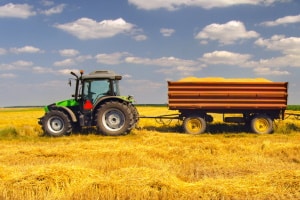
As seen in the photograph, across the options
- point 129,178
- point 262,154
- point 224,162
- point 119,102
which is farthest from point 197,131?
point 129,178

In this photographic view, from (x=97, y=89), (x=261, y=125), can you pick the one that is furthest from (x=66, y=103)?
(x=261, y=125)

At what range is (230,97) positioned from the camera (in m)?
14.6

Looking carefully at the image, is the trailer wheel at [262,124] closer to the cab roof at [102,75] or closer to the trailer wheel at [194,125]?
the trailer wheel at [194,125]

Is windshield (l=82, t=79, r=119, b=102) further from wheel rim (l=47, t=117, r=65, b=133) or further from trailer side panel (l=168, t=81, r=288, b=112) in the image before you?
trailer side panel (l=168, t=81, r=288, b=112)

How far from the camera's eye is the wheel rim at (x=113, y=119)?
1373cm

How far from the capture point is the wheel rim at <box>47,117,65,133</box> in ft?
45.8

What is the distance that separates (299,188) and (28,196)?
149 inches

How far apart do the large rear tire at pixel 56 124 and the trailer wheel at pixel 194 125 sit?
162 inches

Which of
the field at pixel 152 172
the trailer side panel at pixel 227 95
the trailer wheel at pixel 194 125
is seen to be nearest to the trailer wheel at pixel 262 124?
the trailer side panel at pixel 227 95

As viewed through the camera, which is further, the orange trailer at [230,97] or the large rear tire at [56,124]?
the orange trailer at [230,97]

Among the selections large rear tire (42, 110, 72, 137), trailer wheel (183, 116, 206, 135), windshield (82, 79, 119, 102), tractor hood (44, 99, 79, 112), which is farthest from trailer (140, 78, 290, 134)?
large rear tire (42, 110, 72, 137)

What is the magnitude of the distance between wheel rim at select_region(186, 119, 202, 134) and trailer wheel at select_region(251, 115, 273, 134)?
1918mm

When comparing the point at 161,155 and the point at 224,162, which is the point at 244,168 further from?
the point at 161,155

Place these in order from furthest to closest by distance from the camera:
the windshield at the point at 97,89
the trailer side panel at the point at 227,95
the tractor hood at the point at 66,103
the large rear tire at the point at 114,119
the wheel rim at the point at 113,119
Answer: the trailer side panel at the point at 227,95 → the tractor hood at the point at 66,103 → the windshield at the point at 97,89 → the wheel rim at the point at 113,119 → the large rear tire at the point at 114,119
